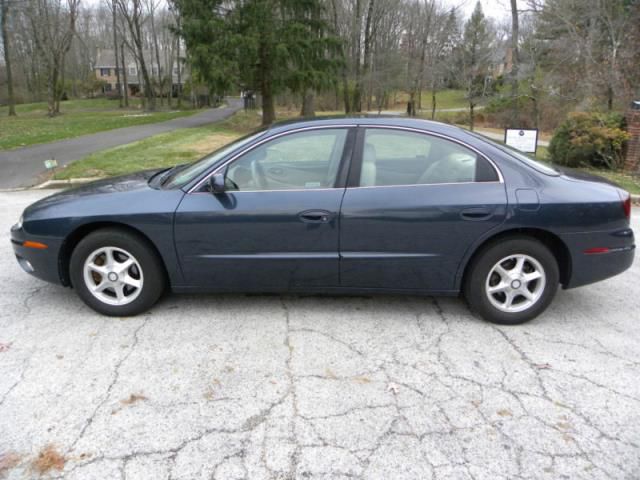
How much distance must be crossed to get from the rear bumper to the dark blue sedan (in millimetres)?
10

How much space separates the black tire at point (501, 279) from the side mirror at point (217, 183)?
1.95m

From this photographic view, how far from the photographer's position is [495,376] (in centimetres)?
293

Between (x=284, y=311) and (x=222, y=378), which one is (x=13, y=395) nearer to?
(x=222, y=378)

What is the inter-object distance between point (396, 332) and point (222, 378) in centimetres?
132

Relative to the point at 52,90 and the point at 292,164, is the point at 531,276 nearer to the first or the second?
the point at 292,164

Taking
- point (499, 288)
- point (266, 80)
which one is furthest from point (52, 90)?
point (499, 288)

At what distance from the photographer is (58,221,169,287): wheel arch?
3559 mm

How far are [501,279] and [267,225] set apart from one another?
71.4 inches

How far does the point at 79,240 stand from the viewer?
3.67 metres

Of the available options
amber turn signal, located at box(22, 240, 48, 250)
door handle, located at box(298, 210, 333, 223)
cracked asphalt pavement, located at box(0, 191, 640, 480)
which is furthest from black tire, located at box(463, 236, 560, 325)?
amber turn signal, located at box(22, 240, 48, 250)

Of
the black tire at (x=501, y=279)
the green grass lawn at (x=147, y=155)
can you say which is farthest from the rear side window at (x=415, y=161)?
the green grass lawn at (x=147, y=155)

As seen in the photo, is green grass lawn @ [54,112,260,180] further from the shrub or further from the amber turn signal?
the shrub

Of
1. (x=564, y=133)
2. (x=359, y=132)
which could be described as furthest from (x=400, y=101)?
(x=359, y=132)

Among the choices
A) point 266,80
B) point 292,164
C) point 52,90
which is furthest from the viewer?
point 52,90
